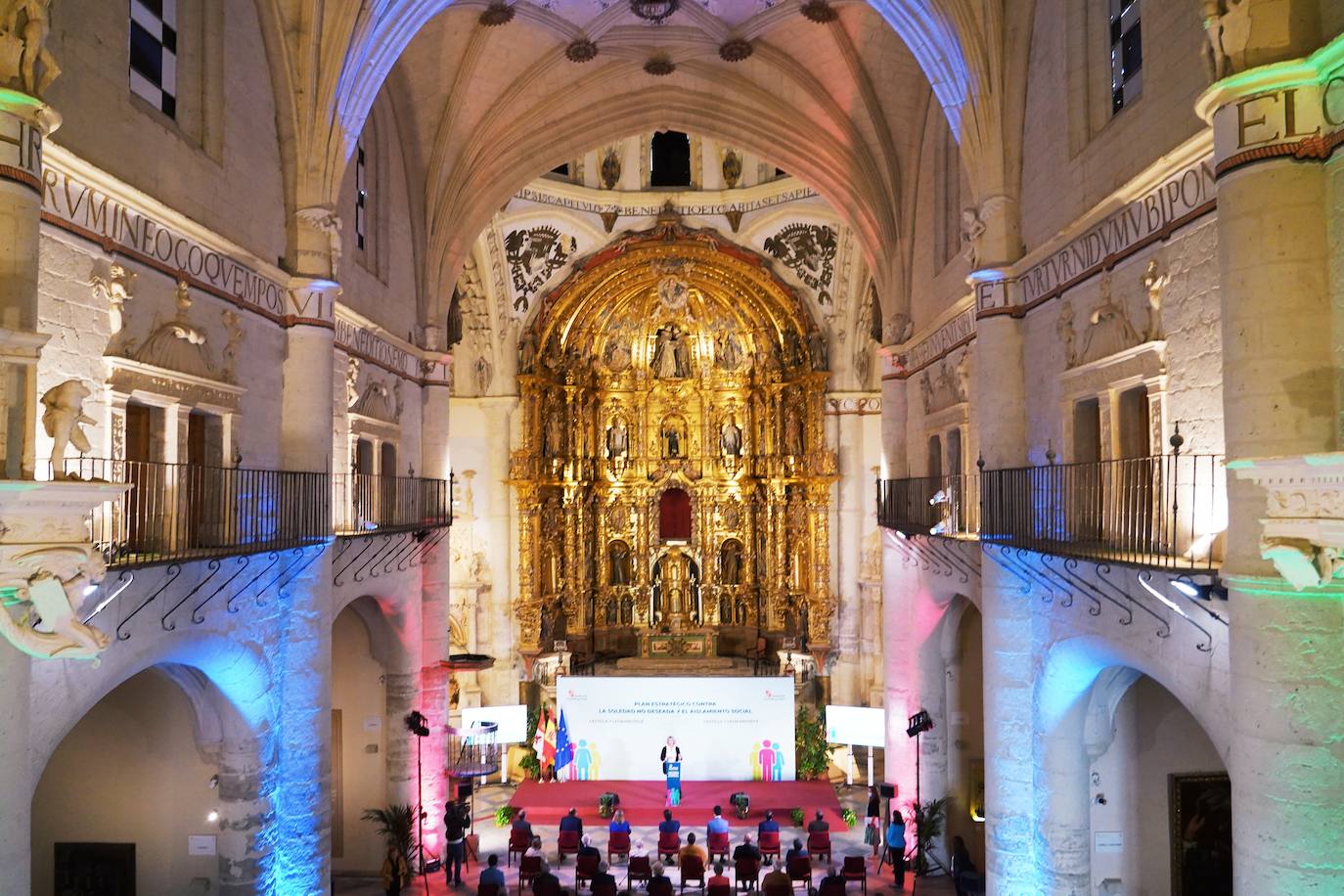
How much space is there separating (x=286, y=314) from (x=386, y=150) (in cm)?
594

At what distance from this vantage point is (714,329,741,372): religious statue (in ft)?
101

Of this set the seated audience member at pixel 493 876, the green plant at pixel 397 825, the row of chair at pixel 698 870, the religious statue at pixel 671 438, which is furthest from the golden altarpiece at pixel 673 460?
the seated audience member at pixel 493 876

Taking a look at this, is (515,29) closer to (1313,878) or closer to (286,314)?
(286,314)

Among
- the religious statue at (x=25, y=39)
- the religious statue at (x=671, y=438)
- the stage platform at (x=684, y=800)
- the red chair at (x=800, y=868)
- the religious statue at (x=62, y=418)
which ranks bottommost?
the stage platform at (x=684, y=800)

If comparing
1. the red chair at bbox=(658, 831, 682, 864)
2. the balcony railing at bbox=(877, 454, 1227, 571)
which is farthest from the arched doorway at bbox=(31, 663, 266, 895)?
the balcony railing at bbox=(877, 454, 1227, 571)

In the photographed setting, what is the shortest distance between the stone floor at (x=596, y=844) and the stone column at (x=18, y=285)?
12.7 meters

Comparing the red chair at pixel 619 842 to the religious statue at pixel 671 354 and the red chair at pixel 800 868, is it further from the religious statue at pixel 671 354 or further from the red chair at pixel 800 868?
the religious statue at pixel 671 354

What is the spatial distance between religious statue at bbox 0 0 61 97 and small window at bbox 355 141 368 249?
32.0 ft

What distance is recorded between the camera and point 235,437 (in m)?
12.3

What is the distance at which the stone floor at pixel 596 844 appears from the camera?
1714cm

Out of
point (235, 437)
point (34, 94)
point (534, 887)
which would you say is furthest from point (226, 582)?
point (534, 887)

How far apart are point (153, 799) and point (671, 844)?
27.7 ft

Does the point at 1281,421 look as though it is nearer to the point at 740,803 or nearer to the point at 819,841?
the point at 819,841

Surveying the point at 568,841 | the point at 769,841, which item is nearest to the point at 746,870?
the point at 769,841
